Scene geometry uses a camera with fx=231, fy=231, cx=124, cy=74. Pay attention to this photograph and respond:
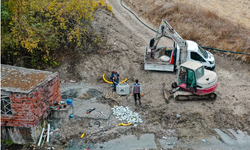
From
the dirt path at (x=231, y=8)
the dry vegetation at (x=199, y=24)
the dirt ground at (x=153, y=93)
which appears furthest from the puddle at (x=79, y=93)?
the dirt path at (x=231, y=8)

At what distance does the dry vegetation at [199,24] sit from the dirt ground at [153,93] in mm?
1397

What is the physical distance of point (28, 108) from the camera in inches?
358

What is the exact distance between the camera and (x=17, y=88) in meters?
9.14

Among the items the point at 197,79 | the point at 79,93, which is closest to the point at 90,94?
the point at 79,93

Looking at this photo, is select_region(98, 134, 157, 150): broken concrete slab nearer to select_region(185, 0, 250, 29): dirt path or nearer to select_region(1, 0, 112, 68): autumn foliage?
select_region(1, 0, 112, 68): autumn foliage

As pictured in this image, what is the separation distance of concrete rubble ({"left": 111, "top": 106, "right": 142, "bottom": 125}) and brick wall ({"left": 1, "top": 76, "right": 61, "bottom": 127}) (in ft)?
11.5

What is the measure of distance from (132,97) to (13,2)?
29.9ft

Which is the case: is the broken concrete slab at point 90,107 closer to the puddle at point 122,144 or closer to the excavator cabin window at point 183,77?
the puddle at point 122,144

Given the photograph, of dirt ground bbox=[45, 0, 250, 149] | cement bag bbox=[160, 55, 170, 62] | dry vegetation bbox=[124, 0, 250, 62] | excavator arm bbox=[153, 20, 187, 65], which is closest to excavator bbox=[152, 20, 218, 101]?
dirt ground bbox=[45, 0, 250, 149]

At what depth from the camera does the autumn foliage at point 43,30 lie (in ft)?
46.4

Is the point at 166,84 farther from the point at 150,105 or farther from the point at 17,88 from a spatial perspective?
the point at 17,88

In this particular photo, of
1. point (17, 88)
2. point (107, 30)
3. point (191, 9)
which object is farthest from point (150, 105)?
point (191, 9)

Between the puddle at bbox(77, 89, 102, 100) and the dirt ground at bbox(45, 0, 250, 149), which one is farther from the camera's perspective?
the puddle at bbox(77, 89, 102, 100)

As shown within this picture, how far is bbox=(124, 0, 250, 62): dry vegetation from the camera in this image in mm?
18156
